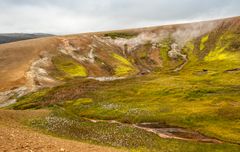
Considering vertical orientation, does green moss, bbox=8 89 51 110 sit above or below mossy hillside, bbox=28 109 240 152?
below

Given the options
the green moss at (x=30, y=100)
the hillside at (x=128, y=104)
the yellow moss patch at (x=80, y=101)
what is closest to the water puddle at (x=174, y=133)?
the hillside at (x=128, y=104)

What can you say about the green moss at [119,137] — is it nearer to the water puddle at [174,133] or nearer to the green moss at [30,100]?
the water puddle at [174,133]

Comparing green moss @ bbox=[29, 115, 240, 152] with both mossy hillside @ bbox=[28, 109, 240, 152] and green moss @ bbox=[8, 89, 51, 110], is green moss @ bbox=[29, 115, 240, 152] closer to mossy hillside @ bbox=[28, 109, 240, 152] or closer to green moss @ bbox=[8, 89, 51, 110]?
mossy hillside @ bbox=[28, 109, 240, 152]

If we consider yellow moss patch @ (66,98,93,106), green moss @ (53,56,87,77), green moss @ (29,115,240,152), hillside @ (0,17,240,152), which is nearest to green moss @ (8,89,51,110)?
hillside @ (0,17,240,152)

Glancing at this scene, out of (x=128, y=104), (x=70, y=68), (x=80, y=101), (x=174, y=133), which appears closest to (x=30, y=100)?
(x=80, y=101)

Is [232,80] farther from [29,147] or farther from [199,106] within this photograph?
[29,147]

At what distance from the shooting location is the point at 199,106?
97.9 meters

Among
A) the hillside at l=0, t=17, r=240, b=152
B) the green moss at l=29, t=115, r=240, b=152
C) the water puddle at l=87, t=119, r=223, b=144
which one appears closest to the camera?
the green moss at l=29, t=115, r=240, b=152

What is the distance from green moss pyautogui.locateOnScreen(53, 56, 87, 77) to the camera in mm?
181550

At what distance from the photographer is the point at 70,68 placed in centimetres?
19012

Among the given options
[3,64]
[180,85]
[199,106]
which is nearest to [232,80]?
[180,85]

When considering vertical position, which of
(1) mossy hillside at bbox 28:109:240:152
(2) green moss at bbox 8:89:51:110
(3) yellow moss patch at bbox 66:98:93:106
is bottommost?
(2) green moss at bbox 8:89:51:110

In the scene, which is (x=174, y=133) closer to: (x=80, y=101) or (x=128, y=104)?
(x=128, y=104)

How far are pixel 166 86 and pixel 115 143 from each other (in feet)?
236
